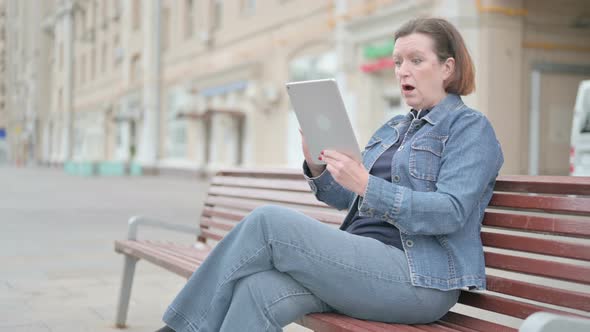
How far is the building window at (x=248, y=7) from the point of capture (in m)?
25.1

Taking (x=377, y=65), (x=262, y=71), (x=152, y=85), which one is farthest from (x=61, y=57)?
(x=377, y=65)

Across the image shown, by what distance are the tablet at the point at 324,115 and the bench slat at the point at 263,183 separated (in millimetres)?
1173

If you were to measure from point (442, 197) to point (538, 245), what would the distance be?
A: 1.21ft

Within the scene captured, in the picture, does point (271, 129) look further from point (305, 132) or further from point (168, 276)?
point (305, 132)

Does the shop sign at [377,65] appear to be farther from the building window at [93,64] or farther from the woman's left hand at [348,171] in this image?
the building window at [93,64]

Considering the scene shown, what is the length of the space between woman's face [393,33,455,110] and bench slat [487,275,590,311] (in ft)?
2.15

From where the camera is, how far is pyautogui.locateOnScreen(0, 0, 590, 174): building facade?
15.1 metres

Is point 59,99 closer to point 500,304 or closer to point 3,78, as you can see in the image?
point 3,78

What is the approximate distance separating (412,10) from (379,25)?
1.36 m

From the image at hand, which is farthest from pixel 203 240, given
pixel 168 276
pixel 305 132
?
pixel 305 132

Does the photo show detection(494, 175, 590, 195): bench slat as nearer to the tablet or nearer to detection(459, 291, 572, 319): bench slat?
detection(459, 291, 572, 319): bench slat

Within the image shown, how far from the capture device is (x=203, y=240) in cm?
466

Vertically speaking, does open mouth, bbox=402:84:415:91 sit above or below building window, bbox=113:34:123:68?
below

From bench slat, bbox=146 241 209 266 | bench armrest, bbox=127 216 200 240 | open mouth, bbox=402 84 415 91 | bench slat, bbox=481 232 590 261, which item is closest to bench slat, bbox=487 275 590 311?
bench slat, bbox=481 232 590 261
